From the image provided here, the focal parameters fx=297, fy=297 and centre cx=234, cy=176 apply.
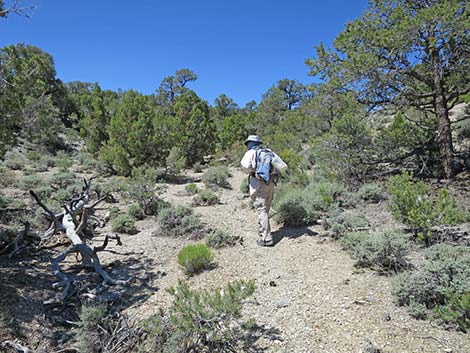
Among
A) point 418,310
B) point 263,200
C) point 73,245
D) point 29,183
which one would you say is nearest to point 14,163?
point 29,183

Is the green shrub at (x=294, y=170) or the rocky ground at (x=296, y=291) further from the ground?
the green shrub at (x=294, y=170)

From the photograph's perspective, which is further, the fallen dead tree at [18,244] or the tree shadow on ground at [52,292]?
the fallen dead tree at [18,244]

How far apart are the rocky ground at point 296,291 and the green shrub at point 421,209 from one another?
806 mm

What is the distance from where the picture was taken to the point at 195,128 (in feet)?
57.9

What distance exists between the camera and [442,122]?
23.7 ft

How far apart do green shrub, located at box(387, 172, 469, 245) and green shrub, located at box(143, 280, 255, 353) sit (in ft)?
9.11

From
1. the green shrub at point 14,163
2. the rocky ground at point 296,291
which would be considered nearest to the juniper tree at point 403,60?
the rocky ground at point 296,291

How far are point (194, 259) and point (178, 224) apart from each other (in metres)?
2.20

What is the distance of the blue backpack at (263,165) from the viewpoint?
209 inches

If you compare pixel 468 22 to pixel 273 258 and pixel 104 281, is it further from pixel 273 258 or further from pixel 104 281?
pixel 104 281

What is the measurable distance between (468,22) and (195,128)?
13.7 m

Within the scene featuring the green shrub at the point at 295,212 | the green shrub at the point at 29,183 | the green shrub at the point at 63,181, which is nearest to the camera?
the green shrub at the point at 295,212

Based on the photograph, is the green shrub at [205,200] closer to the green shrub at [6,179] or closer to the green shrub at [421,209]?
the green shrub at [421,209]

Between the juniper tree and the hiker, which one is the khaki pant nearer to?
the hiker
